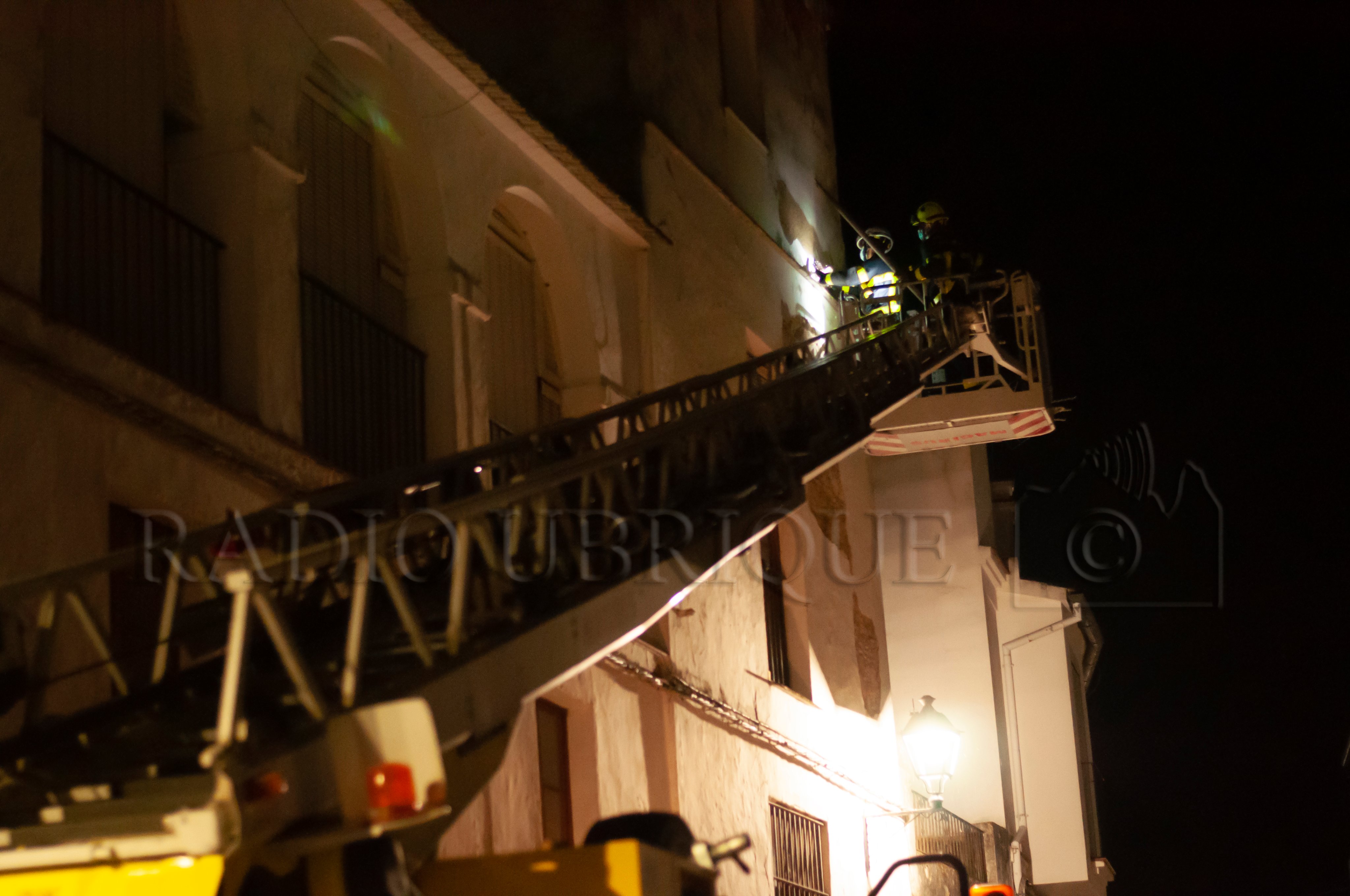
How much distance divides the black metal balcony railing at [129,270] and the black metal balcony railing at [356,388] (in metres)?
0.93

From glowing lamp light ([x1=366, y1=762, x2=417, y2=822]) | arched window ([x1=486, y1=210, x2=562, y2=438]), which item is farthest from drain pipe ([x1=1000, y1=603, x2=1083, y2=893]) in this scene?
glowing lamp light ([x1=366, y1=762, x2=417, y2=822])

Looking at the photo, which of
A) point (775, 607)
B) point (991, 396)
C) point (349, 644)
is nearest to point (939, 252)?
point (991, 396)

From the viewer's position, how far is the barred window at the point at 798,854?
50.6ft

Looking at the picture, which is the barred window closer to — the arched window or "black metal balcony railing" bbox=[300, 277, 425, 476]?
the arched window

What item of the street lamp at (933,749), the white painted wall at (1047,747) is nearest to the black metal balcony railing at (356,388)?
the street lamp at (933,749)

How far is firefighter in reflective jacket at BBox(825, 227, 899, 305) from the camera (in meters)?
21.4

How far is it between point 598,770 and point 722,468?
3.46m

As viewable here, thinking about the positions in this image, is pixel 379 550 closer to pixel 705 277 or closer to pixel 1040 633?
pixel 705 277

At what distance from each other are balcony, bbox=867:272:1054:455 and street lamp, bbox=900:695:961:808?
4647mm

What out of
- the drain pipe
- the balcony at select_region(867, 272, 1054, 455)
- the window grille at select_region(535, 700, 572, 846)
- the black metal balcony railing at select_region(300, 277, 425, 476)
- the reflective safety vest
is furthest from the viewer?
the drain pipe

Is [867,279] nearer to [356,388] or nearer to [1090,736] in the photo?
[1090,736]

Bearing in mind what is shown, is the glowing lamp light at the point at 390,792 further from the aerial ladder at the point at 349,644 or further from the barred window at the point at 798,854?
the barred window at the point at 798,854

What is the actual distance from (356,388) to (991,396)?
885 centimetres

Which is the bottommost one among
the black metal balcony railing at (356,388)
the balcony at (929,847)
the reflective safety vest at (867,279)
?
the balcony at (929,847)
